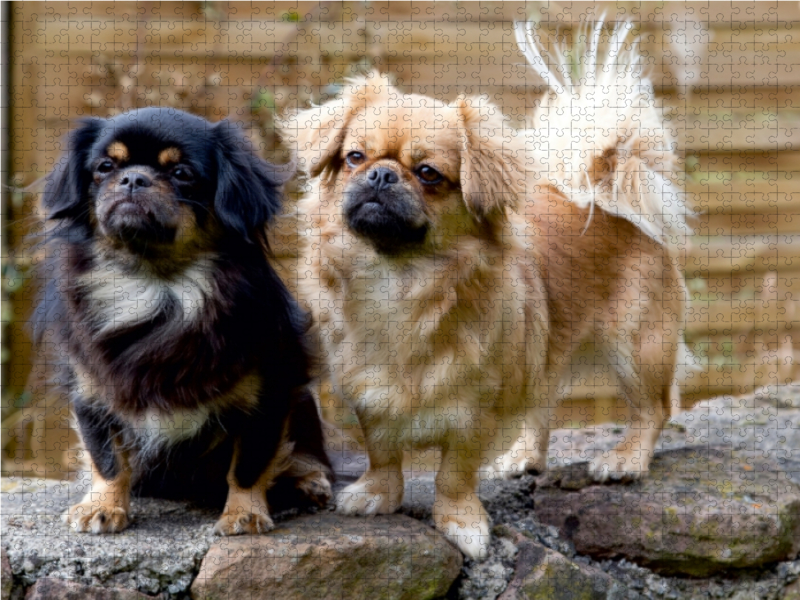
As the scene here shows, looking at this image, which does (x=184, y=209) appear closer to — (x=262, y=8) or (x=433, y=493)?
(x=433, y=493)

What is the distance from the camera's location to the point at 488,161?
254 cm

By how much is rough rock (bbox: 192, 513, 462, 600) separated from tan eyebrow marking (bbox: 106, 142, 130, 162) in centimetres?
104

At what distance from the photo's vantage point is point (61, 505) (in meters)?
2.76

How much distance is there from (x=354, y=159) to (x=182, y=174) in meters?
0.48

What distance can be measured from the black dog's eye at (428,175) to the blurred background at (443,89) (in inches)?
66.5

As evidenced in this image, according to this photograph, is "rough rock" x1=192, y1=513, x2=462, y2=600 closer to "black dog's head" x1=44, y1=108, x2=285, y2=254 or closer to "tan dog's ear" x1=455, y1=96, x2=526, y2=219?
"black dog's head" x1=44, y1=108, x2=285, y2=254

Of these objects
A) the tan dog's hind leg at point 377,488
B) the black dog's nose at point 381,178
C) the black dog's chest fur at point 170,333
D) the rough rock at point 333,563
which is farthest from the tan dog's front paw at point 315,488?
the black dog's nose at point 381,178

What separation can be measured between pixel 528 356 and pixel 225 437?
3.13 feet

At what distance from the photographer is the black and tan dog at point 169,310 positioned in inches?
92.2

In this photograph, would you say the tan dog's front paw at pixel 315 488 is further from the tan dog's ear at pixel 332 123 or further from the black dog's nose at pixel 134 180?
the black dog's nose at pixel 134 180

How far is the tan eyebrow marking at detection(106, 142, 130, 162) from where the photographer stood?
231 centimetres

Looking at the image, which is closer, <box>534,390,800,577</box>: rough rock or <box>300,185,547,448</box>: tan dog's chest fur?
<box>300,185,547,448</box>: tan dog's chest fur

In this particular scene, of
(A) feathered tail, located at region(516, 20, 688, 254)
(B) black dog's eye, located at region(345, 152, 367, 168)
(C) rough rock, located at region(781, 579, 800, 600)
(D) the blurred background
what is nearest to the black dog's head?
(B) black dog's eye, located at region(345, 152, 367, 168)

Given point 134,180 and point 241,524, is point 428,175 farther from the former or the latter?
point 241,524
